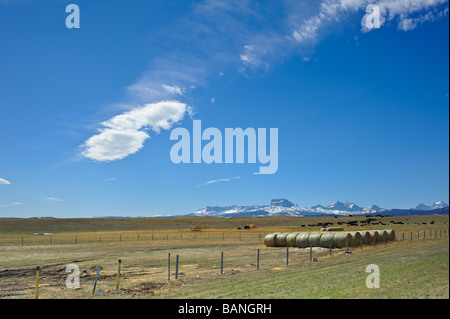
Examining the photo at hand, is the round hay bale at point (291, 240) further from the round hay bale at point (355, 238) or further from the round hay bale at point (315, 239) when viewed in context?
the round hay bale at point (355, 238)

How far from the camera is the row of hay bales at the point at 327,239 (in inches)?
1435

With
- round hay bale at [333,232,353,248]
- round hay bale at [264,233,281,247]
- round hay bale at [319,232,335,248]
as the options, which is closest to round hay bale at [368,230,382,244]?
round hay bale at [333,232,353,248]

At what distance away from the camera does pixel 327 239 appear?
36719mm

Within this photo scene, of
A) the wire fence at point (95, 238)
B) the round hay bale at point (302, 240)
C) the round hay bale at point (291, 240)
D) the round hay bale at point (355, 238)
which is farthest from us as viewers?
the wire fence at point (95, 238)

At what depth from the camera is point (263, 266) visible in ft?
82.3

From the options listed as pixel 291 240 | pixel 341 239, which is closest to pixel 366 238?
pixel 341 239

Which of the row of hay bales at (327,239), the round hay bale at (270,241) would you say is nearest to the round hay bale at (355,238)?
the row of hay bales at (327,239)

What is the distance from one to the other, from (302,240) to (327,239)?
9.54 ft

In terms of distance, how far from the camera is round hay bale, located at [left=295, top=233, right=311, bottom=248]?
126 ft
